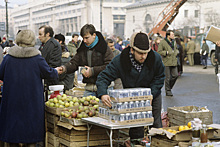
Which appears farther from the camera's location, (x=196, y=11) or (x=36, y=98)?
(x=196, y=11)

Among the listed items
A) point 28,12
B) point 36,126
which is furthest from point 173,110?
point 28,12

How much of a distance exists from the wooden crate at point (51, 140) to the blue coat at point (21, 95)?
85cm

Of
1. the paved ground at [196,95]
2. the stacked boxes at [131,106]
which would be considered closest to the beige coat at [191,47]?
the paved ground at [196,95]

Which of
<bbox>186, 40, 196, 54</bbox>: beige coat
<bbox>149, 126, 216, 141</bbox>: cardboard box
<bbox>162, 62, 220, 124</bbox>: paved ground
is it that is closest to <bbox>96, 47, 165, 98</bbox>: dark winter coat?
<bbox>149, 126, 216, 141</bbox>: cardboard box

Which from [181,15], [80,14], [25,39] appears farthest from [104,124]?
[80,14]

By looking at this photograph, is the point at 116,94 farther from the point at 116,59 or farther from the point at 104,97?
the point at 116,59

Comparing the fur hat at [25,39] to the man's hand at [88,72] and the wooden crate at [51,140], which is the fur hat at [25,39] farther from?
the wooden crate at [51,140]

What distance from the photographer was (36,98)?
532 cm

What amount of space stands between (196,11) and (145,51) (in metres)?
94.5

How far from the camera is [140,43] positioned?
16.2ft

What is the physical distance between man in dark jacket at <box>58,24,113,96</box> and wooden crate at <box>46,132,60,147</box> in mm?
987

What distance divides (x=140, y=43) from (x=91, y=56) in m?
1.70

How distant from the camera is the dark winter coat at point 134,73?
5.25m

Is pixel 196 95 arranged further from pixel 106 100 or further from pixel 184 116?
pixel 106 100
